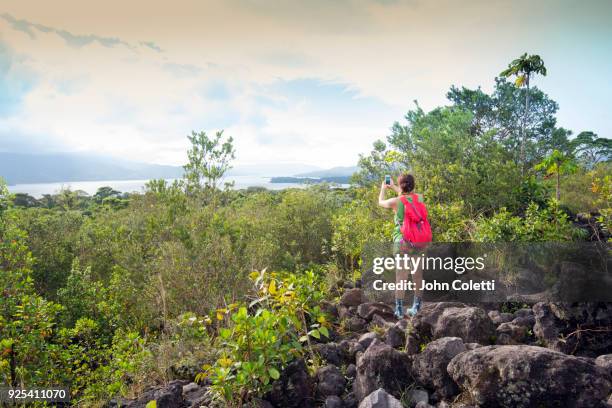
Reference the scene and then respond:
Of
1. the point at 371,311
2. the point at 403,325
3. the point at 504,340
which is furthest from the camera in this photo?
the point at 371,311

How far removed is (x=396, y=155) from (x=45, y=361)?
7.17 metres

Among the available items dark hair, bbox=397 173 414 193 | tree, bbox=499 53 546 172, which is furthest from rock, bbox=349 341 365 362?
tree, bbox=499 53 546 172

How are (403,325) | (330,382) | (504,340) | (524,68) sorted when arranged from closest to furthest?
(330,382), (504,340), (403,325), (524,68)

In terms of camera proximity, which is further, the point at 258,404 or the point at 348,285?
the point at 348,285

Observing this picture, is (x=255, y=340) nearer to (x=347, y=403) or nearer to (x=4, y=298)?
(x=347, y=403)

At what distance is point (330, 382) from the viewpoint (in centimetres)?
323

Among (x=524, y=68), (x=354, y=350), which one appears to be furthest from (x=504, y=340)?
(x=524, y=68)

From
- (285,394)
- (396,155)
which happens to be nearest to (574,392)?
(285,394)

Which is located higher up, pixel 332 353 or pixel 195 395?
pixel 332 353

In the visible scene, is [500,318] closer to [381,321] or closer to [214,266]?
[381,321]

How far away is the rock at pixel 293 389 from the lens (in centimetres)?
310

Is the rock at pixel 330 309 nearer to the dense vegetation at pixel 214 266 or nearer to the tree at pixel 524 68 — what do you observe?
the dense vegetation at pixel 214 266

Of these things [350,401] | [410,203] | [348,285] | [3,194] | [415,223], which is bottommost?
[350,401]

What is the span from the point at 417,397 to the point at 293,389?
91cm
